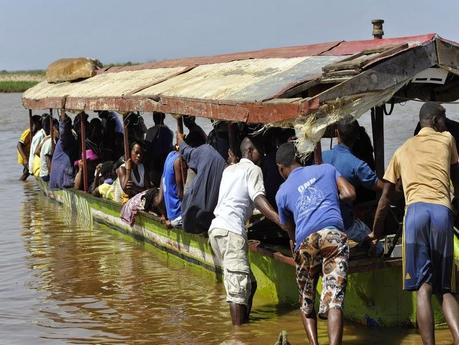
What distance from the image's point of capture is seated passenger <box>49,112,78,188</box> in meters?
12.3

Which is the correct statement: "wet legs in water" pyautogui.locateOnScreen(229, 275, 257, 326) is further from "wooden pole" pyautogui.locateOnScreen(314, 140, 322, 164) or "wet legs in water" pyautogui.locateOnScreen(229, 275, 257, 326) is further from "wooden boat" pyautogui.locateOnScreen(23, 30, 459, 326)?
"wooden pole" pyautogui.locateOnScreen(314, 140, 322, 164)

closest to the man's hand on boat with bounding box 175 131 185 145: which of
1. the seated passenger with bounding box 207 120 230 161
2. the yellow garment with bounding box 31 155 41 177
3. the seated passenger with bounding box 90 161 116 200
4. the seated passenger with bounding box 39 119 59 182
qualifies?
the seated passenger with bounding box 207 120 230 161

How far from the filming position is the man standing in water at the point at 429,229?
5098 mm

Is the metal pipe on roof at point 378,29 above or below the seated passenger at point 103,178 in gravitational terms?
above

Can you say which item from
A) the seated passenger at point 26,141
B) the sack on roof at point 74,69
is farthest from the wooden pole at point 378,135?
the seated passenger at point 26,141

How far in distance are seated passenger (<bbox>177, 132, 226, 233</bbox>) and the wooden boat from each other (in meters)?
0.35

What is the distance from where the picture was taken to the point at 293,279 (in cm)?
667

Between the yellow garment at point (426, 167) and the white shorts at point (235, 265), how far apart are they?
1493mm

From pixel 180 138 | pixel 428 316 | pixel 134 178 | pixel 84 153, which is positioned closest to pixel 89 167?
pixel 84 153

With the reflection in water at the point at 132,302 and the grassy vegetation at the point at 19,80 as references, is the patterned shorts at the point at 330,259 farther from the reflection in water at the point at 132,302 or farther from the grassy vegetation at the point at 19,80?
the grassy vegetation at the point at 19,80

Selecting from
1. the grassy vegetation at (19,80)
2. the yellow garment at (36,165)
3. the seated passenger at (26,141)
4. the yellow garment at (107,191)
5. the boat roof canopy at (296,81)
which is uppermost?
the grassy vegetation at (19,80)

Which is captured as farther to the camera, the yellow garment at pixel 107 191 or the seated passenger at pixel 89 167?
the seated passenger at pixel 89 167

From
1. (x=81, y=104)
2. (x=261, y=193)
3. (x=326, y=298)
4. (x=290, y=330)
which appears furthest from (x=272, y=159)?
(x=81, y=104)

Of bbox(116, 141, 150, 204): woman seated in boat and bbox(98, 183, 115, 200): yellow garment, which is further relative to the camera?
bbox(98, 183, 115, 200): yellow garment
